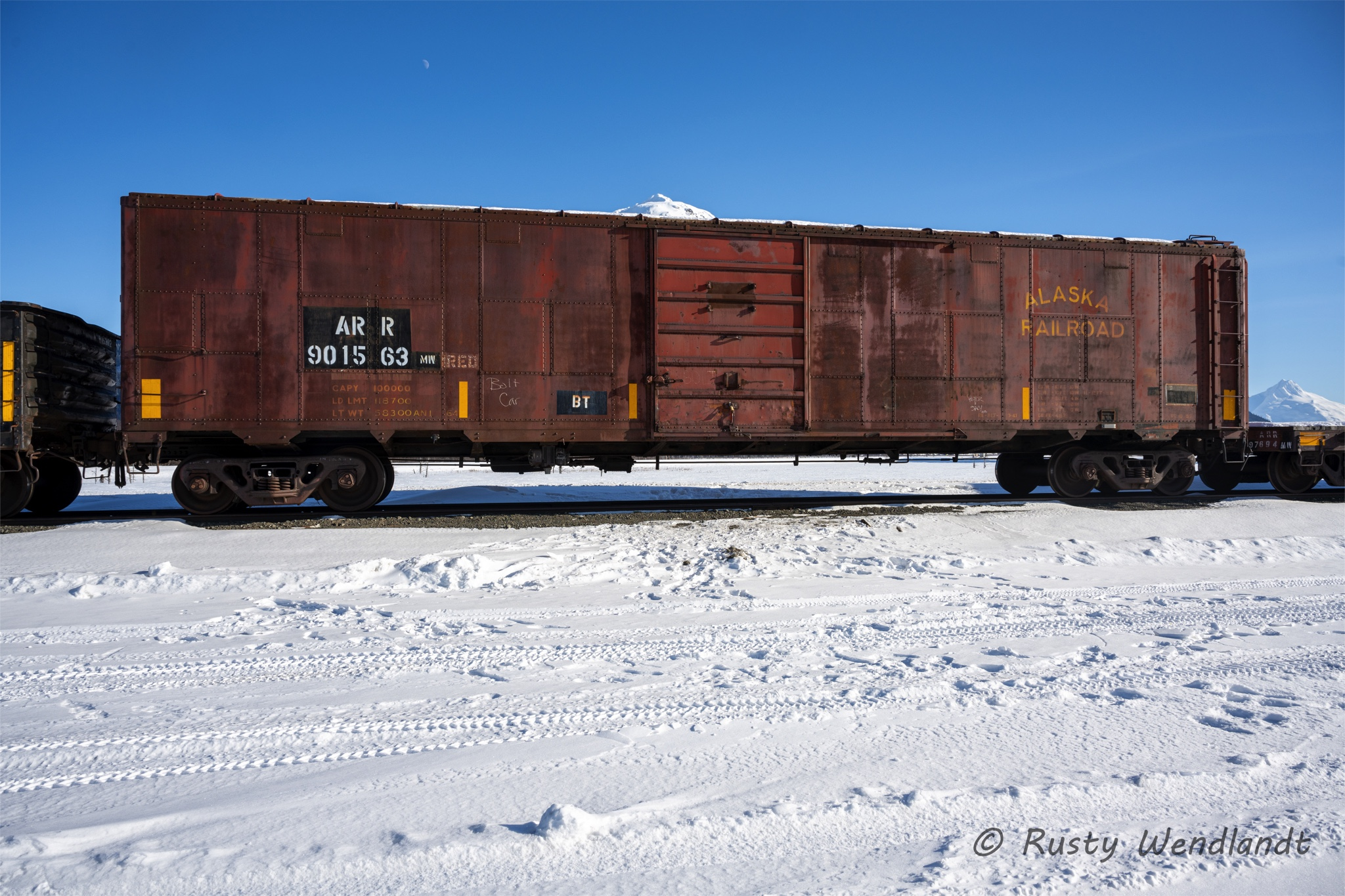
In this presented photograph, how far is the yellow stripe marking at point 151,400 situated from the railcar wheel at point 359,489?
7.11 feet

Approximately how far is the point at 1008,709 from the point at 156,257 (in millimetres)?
10913

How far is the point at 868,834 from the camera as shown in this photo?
2.53 m

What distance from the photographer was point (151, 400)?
941 cm

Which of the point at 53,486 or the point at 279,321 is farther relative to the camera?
the point at 53,486

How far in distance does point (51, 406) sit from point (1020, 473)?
50.7 feet

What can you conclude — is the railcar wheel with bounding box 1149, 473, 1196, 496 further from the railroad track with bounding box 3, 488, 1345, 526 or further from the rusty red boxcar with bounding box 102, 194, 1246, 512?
the rusty red boxcar with bounding box 102, 194, 1246, 512

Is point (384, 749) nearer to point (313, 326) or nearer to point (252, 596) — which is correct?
point (252, 596)

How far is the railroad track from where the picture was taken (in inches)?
396

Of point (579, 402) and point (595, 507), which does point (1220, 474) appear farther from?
point (579, 402)

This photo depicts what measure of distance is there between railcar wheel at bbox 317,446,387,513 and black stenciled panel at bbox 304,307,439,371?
126cm

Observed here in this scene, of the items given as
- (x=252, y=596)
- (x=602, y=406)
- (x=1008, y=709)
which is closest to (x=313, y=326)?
(x=602, y=406)

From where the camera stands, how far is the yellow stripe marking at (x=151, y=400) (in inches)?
369

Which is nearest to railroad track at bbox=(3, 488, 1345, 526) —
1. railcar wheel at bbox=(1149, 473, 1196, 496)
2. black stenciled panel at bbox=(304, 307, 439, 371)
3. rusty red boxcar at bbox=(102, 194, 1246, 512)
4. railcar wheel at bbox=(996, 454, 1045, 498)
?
railcar wheel at bbox=(1149, 473, 1196, 496)

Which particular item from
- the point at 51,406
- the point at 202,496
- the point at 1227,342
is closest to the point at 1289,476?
the point at 1227,342
